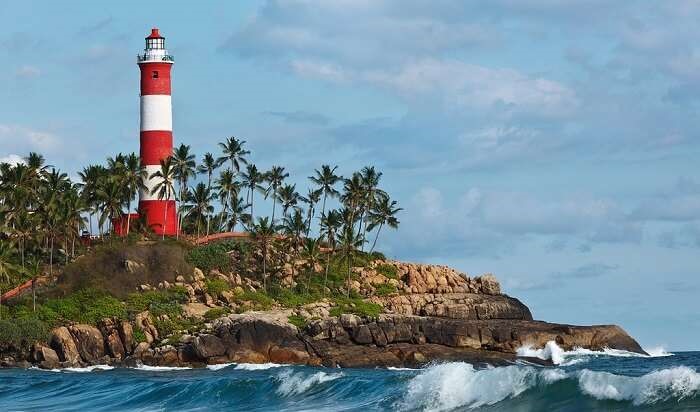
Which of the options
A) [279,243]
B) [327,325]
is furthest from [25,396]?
[279,243]

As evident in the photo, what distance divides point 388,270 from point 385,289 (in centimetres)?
410

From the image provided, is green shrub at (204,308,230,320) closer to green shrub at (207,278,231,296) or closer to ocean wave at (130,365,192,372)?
green shrub at (207,278,231,296)

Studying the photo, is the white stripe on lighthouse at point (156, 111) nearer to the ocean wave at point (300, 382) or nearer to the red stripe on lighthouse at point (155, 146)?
the red stripe on lighthouse at point (155, 146)

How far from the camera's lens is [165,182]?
90.4m

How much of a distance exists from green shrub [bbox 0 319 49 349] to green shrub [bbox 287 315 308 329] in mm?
14168

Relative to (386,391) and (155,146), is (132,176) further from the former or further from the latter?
(386,391)

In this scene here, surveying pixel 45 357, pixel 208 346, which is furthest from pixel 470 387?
pixel 45 357

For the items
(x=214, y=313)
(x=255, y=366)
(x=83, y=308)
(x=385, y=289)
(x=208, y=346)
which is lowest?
(x=255, y=366)

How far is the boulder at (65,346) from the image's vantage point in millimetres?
73375

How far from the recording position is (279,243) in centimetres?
9406

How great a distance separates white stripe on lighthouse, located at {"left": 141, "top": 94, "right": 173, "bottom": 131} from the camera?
89812 millimetres

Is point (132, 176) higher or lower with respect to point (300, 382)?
higher

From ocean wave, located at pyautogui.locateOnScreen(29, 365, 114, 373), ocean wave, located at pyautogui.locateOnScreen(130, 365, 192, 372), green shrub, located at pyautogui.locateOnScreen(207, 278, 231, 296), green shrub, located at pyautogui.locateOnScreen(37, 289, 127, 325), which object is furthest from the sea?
green shrub, located at pyautogui.locateOnScreen(207, 278, 231, 296)

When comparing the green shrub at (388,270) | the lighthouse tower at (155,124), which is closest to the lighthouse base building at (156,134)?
the lighthouse tower at (155,124)
